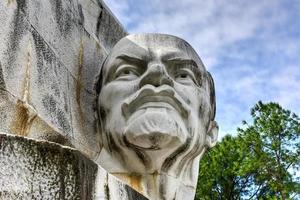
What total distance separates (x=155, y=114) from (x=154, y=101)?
13 cm

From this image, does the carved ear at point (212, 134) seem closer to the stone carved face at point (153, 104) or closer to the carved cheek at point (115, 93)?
the stone carved face at point (153, 104)

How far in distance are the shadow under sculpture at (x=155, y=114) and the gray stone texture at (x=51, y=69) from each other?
0.20 m

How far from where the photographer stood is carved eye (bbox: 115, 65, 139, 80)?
283 centimetres

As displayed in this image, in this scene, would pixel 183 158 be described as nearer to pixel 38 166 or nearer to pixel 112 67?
pixel 112 67

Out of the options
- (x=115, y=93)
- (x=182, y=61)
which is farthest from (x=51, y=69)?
(x=182, y=61)

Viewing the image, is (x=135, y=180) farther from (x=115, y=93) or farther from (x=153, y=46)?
(x=153, y=46)

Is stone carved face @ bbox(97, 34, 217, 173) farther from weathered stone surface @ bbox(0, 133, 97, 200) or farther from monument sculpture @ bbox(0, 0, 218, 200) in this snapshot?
weathered stone surface @ bbox(0, 133, 97, 200)

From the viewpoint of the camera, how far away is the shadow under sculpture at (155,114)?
254 centimetres

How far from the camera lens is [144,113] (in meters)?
2.55

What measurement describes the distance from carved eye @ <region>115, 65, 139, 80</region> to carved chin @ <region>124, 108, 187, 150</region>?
12.7 inches

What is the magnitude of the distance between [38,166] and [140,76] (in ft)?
4.75

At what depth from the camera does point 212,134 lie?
3.09 metres

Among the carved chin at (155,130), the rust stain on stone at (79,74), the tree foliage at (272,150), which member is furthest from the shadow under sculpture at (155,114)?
the tree foliage at (272,150)

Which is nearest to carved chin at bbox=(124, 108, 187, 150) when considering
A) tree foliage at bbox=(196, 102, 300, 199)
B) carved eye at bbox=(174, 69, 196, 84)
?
carved eye at bbox=(174, 69, 196, 84)
